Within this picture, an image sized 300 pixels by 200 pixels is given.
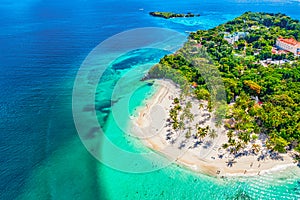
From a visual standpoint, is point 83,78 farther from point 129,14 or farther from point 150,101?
point 129,14

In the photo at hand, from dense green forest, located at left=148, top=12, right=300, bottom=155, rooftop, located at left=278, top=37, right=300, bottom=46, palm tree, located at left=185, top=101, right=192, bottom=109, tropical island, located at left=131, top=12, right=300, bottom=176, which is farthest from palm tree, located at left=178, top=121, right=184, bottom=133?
rooftop, located at left=278, top=37, right=300, bottom=46

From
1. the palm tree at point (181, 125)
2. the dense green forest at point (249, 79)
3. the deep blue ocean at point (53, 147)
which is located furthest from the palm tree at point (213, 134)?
the deep blue ocean at point (53, 147)

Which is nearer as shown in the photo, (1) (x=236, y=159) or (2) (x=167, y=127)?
Result: (1) (x=236, y=159)

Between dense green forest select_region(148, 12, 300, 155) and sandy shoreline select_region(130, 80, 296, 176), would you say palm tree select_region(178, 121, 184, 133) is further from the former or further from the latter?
dense green forest select_region(148, 12, 300, 155)

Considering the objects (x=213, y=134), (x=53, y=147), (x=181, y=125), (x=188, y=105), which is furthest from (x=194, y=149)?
(x=53, y=147)

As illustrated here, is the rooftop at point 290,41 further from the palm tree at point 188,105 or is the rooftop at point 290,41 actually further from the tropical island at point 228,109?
the palm tree at point 188,105

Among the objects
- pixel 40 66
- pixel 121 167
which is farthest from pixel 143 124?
pixel 40 66
